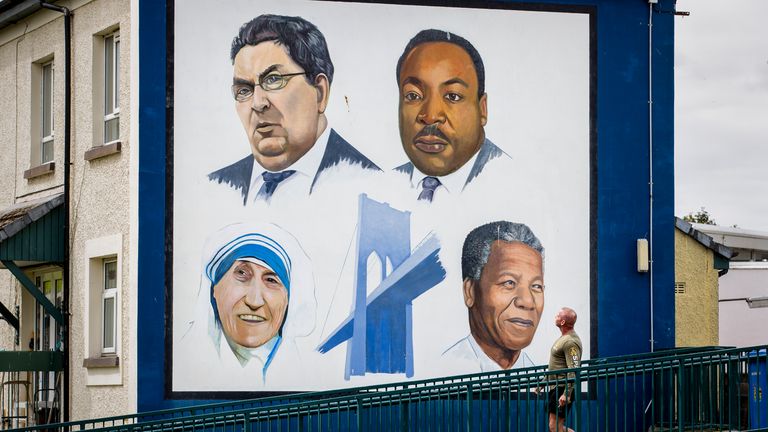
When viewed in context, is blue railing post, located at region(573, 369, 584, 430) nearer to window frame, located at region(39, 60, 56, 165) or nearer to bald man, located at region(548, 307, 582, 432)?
bald man, located at region(548, 307, 582, 432)

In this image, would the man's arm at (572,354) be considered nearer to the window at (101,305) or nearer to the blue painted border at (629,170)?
the blue painted border at (629,170)

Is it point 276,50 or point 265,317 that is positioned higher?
point 276,50

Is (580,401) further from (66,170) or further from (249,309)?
(66,170)

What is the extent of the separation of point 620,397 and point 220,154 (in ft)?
22.3

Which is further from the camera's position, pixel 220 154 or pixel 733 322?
pixel 733 322

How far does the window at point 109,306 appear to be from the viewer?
21656 mm

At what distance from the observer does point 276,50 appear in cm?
2102

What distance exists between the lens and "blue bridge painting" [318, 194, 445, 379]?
20.8 metres

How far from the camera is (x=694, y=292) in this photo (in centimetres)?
2859

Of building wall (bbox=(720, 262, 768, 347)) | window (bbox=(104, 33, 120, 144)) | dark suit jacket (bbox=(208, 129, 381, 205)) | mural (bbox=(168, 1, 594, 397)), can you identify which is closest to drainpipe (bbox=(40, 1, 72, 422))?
window (bbox=(104, 33, 120, 144))

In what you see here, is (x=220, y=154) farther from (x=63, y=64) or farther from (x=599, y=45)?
(x=599, y=45)

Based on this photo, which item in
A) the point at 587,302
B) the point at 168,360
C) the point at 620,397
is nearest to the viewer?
the point at 620,397

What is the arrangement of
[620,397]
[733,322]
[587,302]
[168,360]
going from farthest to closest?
[733,322] < [587,302] < [168,360] < [620,397]

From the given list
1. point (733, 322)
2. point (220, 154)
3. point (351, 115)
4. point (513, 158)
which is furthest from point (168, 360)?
point (733, 322)
